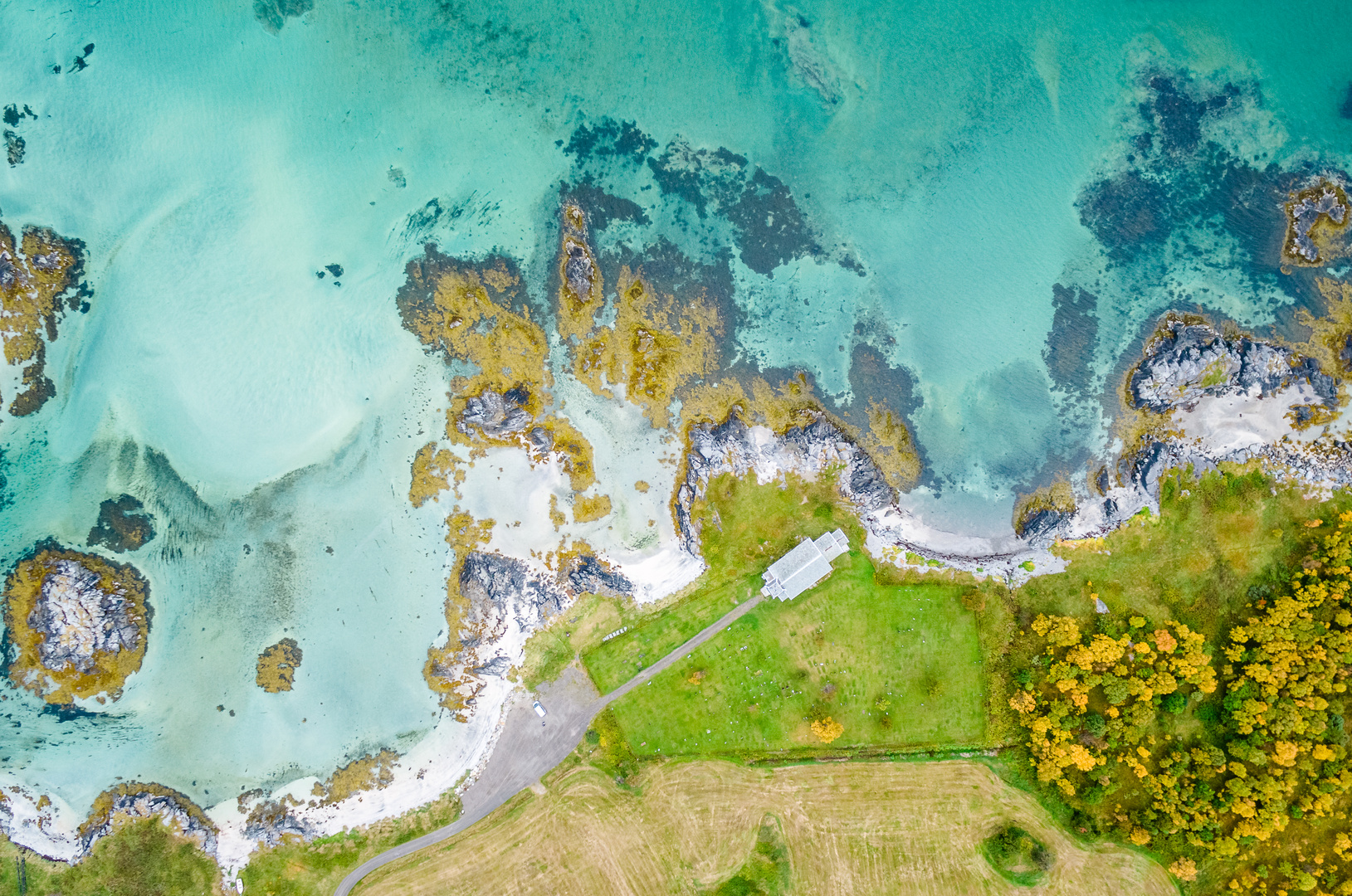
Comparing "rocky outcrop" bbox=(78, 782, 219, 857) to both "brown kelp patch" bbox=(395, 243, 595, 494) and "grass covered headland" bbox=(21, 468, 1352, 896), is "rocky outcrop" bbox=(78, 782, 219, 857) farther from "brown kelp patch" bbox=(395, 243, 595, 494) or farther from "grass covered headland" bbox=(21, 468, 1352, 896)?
"brown kelp patch" bbox=(395, 243, 595, 494)

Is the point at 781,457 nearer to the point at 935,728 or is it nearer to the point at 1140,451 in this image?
Answer: the point at 935,728

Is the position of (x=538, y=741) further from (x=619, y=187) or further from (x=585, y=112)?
(x=585, y=112)

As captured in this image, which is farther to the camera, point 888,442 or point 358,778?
point 888,442

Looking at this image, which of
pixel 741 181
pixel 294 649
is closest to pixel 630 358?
pixel 741 181

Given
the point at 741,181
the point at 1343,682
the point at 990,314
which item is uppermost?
Result: the point at 741,181

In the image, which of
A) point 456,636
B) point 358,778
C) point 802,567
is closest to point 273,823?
point 358,778
